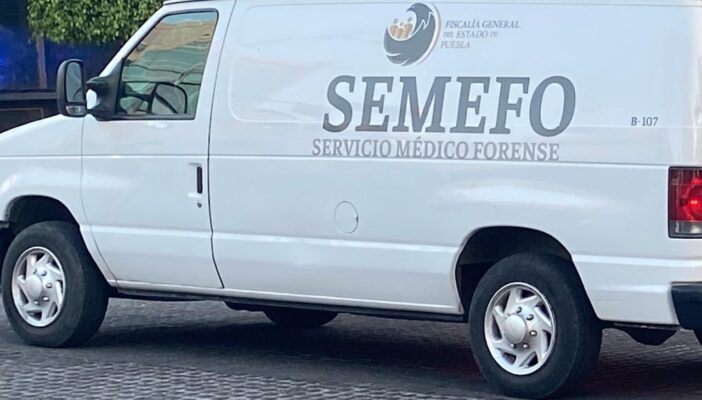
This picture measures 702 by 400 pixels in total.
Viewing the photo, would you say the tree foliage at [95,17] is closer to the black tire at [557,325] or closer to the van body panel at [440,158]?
the van body panel at [440,158]

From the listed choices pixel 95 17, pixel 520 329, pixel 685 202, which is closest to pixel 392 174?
pixel 520 329

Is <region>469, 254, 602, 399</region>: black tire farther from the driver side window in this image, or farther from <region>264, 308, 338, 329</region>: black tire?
<region>264, 308, 338, 329</region>: black tire

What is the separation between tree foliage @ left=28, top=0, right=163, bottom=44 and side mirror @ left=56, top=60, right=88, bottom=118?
8.14 m

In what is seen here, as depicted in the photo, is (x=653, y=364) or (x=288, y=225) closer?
(x=288, y=225)

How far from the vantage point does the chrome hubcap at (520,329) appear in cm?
826

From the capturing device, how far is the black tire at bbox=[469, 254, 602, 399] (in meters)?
8.12

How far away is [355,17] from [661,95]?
6.22 feet

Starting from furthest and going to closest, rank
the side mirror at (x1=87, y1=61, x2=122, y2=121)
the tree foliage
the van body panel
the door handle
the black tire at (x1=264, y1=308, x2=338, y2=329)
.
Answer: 1. the tree foliage
2. the black tire at (x1=264, y1=308, x2=338, y2=329)
3. the side mirror at (x1=87, y1=61, x2=122, y2=121)
4. the door handle
5. the van body panel

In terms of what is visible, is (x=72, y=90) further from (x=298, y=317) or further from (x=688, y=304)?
(x=688, y=304)

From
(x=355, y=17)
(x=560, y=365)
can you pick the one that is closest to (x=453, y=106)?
(x=355, y=17)

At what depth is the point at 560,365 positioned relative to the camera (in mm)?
8156

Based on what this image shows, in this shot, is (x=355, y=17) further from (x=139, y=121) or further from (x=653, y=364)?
(x=653, y=364)

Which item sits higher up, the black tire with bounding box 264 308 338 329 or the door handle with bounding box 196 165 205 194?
the door handle with bounding box 196 165 205 194

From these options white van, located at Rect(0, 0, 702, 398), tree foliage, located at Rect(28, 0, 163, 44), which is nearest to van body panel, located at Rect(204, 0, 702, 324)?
white van, located at Rect(0, 0, 702, 398)
